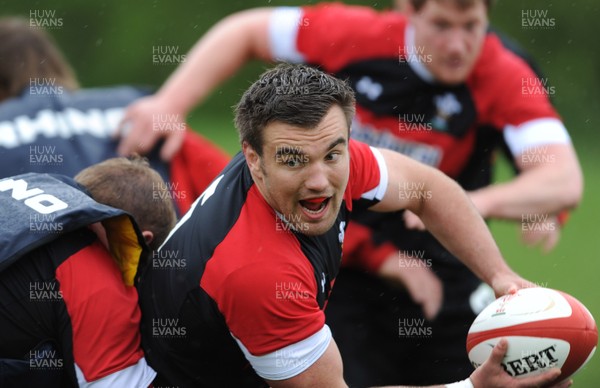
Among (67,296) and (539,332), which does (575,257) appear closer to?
(539,332)

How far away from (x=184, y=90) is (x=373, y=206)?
2.17 meters

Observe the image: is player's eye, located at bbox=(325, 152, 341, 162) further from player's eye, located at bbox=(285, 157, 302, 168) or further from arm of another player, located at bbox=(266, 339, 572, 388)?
arm of another player, located at bbox=(266, 339, 572, 388)

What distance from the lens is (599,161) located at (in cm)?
1524

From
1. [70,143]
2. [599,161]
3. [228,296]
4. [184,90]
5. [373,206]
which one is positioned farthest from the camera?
[599,161]

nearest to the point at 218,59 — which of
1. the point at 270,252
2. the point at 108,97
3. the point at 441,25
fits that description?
the point at 108,97

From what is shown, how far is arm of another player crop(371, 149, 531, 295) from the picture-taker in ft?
13.5

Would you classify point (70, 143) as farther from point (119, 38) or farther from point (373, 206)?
point (119, 38)

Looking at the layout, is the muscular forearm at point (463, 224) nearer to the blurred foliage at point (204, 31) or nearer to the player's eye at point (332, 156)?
the player's eye at point (332, 156)

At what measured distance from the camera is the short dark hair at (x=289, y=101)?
3.51 metres

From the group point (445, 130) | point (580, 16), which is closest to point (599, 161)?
point (580, 16)

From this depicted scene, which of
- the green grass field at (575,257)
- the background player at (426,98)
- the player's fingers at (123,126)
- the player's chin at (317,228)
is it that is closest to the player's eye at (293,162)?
the player's chin at (317,228)

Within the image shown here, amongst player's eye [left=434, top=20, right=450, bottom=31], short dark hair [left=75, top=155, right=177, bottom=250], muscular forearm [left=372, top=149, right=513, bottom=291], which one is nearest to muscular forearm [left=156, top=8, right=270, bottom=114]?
player's eye [left=434, top=20, right=450, bottom=31]

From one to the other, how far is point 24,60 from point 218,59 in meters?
1.12

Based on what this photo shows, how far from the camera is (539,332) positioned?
380 centimetres
